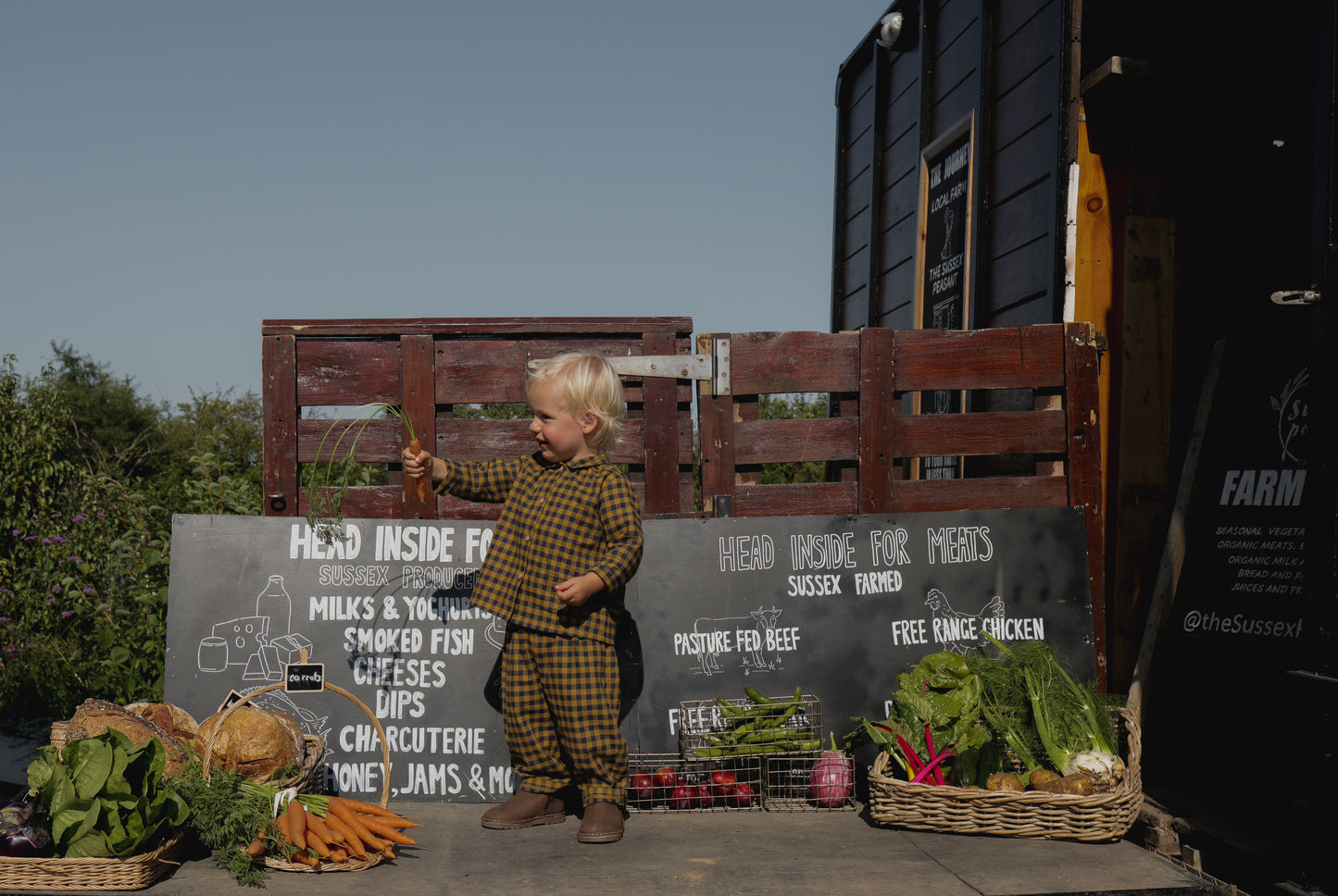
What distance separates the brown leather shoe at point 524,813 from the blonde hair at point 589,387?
1.47 meters

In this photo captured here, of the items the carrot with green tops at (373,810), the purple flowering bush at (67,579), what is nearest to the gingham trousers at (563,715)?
the carrot with green tops at (373,810)

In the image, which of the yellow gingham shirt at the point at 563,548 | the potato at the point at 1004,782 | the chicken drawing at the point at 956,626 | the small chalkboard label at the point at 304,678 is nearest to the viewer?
the potato at the point at 1004,782

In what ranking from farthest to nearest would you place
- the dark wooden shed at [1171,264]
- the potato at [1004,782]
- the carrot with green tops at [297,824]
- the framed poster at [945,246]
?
the framed poster at [945,246]
the dark wooden shed at [1171,264]
the potato at [1004,782]
the carrot with green tops at [297,824]

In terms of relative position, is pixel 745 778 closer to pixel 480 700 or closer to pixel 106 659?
pixel 480 700

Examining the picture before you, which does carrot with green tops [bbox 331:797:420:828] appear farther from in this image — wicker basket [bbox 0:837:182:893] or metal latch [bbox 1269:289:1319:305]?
metal latch [bbox 1269:289:1319:305]

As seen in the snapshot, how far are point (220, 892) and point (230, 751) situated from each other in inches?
27.2

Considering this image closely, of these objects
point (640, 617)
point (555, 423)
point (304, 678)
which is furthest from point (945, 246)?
point (304, 678)

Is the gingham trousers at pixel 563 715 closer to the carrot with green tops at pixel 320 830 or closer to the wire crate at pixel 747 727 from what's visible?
the wire crate at pixel 747 727

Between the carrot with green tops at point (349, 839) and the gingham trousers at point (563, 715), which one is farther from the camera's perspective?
the gingham trousers at point (563, 715)

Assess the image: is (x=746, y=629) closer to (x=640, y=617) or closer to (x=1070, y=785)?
(x=640, y=617)

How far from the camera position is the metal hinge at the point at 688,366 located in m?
5.04

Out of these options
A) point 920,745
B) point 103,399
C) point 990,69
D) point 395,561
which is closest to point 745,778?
point 920,745

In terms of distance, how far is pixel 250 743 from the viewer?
12.7ft

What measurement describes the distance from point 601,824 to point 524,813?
0.39 meters
